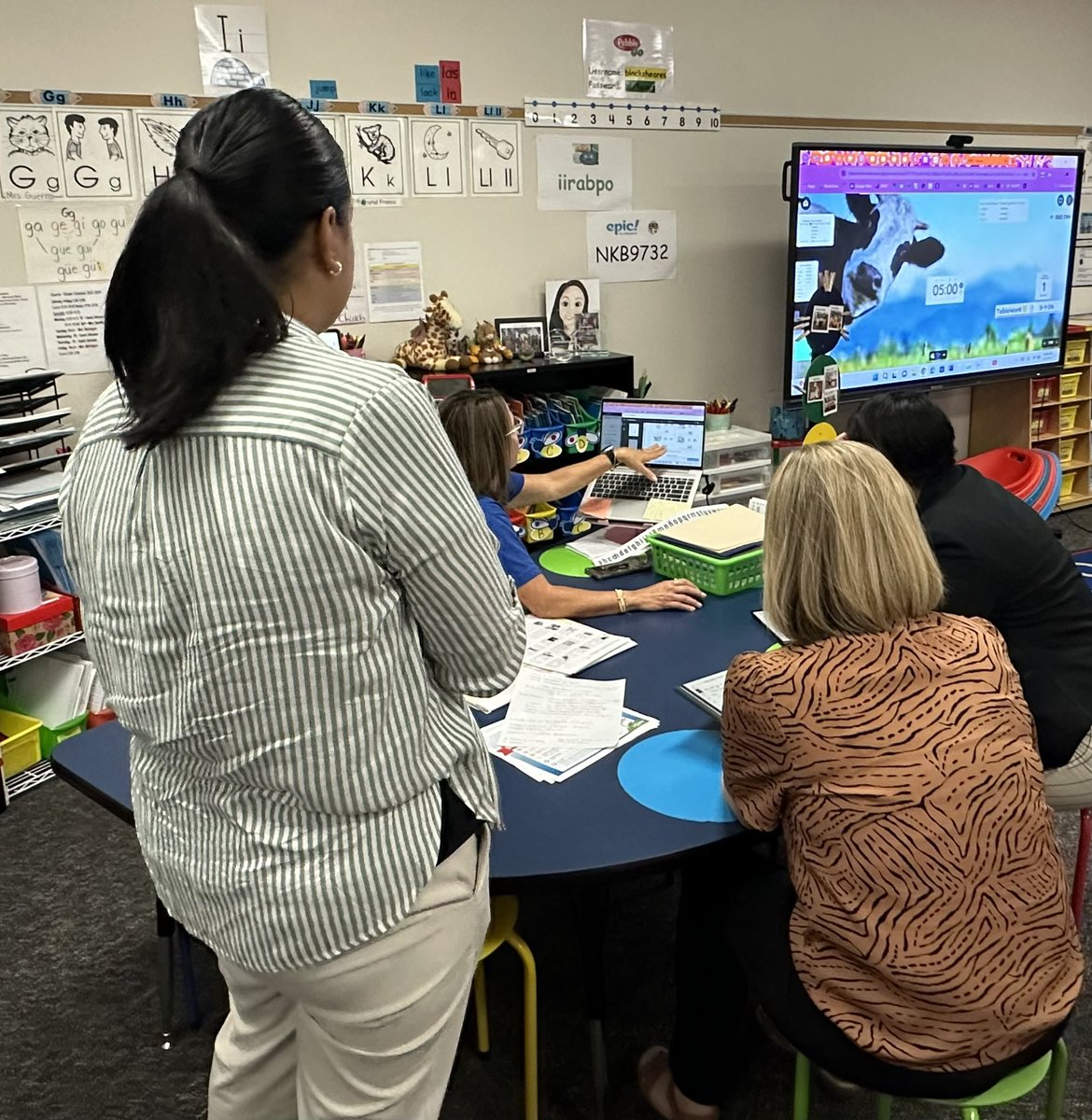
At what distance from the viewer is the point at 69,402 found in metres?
3.03

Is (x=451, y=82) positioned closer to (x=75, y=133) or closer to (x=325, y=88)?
(x=325, y=88)

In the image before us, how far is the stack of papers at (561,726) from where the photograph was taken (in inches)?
63.2

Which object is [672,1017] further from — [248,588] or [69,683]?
[69,683]

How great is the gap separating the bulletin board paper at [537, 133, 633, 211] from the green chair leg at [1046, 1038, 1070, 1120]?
3.00 m

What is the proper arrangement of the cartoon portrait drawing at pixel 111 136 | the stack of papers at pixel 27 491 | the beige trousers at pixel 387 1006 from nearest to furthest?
the beige trousers at pixel 387 1006
the stack of papers at pixel 27 491
the cartoon portrait drawing at pixel 111 136

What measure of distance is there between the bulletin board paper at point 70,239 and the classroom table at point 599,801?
1.67 metres

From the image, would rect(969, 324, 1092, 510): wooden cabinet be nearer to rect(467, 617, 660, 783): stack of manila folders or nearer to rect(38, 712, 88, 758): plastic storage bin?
rect(467, 617, 660, 783): stack of manila folders

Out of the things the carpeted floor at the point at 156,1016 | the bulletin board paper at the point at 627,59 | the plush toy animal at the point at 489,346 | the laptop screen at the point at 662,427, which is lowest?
the carpeted floor at the point at 156,1016

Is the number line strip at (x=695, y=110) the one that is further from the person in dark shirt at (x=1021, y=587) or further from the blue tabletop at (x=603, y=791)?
the person in dark shirt at (x=1021, y=587)

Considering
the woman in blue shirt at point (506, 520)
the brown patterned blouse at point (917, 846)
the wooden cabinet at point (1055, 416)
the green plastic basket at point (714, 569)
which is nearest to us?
the brown patterned blouse at point (917, 846)

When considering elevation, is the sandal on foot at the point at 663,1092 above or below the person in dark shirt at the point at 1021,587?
below

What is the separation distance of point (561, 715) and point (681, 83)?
291cm

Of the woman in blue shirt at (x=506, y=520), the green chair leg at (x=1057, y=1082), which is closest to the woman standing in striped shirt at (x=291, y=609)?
the green chair leg at (x=1057, y=1082)

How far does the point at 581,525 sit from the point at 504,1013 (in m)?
1.25
